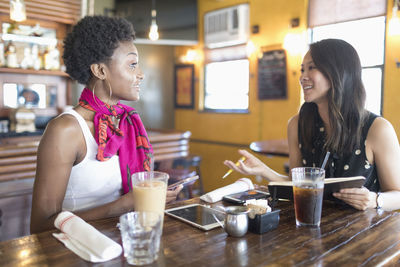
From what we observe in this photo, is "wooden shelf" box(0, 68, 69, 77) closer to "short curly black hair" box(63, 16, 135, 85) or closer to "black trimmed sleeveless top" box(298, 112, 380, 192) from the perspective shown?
"short curly black hair" box(63, 16, 135, 85)

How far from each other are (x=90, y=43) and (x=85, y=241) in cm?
100

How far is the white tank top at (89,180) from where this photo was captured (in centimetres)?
155

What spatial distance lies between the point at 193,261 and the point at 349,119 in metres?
1.32

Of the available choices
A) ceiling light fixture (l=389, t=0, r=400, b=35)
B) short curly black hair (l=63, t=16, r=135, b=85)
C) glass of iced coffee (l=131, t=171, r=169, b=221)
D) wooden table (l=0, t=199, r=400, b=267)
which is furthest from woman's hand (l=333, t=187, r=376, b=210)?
ceiling light fixture (l=389, t=0, r=400, b=35)

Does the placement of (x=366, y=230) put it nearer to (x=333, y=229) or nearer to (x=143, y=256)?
(x=333, y=229)

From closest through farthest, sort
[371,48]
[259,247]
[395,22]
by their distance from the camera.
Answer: [259,247] → [395,22] → [371,48]

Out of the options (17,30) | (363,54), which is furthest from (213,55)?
(17,30)

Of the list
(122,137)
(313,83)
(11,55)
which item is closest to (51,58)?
(11,55)

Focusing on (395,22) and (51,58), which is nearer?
(395,22)

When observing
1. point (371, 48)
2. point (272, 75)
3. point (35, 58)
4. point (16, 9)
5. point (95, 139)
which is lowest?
point (95, 139)

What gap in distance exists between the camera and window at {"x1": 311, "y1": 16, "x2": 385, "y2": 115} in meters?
4.17

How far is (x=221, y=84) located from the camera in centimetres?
600

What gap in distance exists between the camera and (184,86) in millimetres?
6566

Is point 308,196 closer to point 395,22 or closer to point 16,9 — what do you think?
point 16,9
